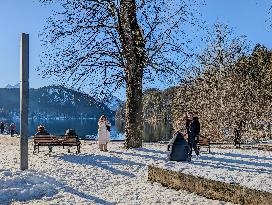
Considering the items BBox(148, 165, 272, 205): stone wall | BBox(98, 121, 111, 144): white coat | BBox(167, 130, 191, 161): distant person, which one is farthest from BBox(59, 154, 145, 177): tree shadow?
BBox(98, 121, 111, 144): white coat

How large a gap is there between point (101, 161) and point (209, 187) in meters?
6.81

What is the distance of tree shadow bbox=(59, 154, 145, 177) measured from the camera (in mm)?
16641

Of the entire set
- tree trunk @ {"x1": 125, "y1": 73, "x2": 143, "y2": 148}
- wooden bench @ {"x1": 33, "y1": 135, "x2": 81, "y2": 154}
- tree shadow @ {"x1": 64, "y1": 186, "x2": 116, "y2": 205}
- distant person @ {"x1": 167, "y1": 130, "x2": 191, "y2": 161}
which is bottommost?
tree shadow @ {"x1": 64, "y1": 186, "x2": 116, "y2": 205}

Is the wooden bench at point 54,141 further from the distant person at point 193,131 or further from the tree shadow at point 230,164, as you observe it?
the tree shadow at point 230,164

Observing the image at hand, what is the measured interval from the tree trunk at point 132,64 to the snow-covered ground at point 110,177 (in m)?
2.80

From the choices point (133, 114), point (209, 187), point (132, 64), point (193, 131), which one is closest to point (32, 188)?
point (209, 187)

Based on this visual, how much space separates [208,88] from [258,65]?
68.3 feet

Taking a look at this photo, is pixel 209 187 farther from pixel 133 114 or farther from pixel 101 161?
pixel 133 114

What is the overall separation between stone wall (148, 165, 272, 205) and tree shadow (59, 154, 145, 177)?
1.93m

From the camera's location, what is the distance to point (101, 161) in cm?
1830

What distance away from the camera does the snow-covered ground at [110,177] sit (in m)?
12.4

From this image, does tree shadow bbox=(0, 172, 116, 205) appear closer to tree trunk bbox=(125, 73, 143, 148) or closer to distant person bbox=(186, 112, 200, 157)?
distant person bbox=(186, 112, 200, 157)

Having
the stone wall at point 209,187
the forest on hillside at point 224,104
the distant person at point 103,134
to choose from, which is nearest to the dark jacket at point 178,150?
the stone wall at point 209,187

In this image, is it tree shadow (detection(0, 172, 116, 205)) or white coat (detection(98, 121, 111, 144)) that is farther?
white coat (detection(98, 121, 111, 144))
